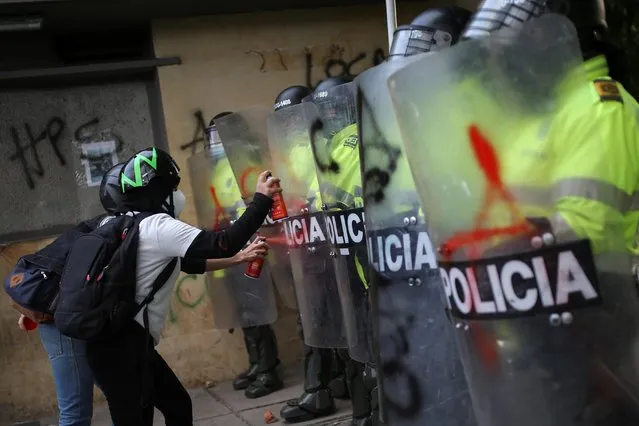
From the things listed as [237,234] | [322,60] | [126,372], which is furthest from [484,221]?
[322,60]

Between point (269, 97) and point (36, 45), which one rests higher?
point (36, 45)

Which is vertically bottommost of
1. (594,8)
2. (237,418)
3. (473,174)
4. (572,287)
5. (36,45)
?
(237,418)

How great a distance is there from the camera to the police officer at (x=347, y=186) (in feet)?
10.1

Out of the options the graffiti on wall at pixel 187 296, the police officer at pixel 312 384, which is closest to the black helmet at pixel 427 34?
the police officer at pixel 312 384

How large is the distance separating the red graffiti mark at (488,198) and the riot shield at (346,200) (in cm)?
132

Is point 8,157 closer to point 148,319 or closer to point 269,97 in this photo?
point 269,97

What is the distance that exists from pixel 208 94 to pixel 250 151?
1675mm

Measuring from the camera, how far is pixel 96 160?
638 centimetres

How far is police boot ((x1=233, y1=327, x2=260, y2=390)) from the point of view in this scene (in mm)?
5852

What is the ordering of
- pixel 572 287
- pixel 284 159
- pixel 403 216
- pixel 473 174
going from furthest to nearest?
pixel 284 159 → pixel 403 216 → pixel 473 174 → pixel 572 287

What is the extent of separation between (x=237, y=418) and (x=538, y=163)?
414cm

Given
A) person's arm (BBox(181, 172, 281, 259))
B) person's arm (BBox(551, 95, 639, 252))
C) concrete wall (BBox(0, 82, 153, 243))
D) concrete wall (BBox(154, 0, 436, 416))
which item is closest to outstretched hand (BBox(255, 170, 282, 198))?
person's arm (BBox(181, 172, 281, 259))

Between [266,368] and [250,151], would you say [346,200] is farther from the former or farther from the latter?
[266,368]

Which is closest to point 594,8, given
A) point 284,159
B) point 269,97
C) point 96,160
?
point 284,159
